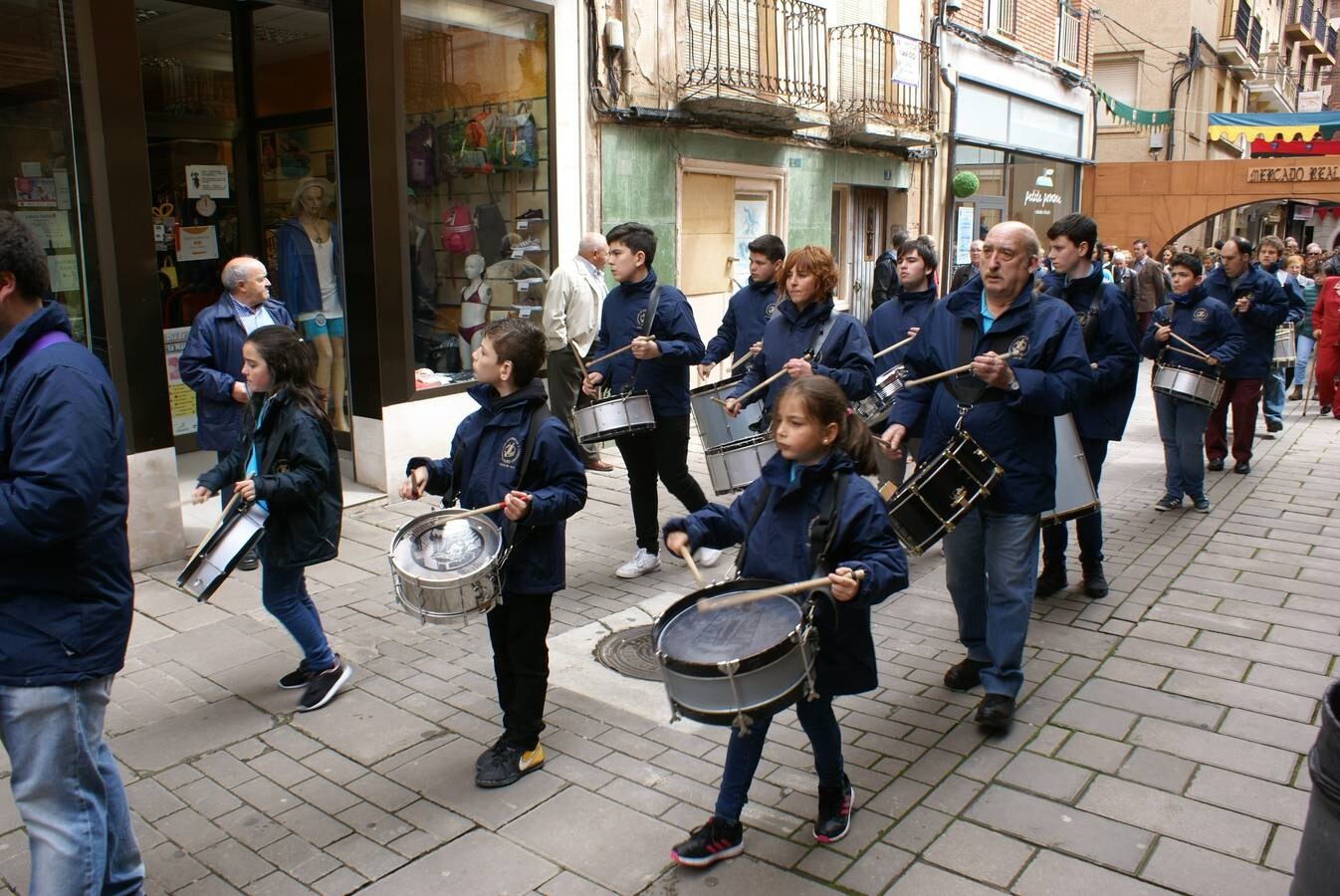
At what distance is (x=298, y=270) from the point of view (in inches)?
332

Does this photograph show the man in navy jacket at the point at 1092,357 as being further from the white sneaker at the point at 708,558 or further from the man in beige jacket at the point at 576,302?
the man in beige jacket at the point at 576,302

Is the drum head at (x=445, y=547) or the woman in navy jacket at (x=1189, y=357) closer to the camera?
the drum head at (x=445, y=547)

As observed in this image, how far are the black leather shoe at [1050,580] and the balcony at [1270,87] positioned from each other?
3543 centimetres

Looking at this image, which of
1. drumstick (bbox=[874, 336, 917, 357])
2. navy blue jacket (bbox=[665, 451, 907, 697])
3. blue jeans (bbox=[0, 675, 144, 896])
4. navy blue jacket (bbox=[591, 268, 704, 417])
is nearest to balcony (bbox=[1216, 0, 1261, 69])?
drumstick (bbox=[874, 336, 917, 357])

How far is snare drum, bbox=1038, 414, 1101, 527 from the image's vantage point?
512 centimetres

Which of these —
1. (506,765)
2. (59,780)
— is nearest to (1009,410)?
(506,765)

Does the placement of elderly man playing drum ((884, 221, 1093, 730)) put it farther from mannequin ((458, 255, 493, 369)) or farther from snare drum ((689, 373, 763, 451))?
mannequin ((458, 255, 493, 369))

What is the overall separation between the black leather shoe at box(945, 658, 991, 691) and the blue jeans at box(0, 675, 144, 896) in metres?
3.40

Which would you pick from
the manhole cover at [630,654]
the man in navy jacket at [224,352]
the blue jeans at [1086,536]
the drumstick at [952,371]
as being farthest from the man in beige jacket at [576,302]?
the drumstick at [952,371]

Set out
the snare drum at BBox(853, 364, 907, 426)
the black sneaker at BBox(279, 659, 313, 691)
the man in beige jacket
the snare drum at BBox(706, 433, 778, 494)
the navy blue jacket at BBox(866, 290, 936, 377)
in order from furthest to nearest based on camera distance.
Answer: the man in beige jacket
the navy blue jacket at BBox(866, 290, 936, 377)
the snare drum at BBox(853, 364, 907, 426)
the snare drum at BBox(706, 433, 778, 494)
the black sneaker at BBox(279, 659, 313, 691)

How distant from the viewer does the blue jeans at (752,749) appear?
332 centimetres

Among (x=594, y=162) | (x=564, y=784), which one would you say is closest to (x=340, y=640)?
(x=564, y=784)

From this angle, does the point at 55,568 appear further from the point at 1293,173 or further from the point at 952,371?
the point at 1293,173

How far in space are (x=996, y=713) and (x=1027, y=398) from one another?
4.14 feet
